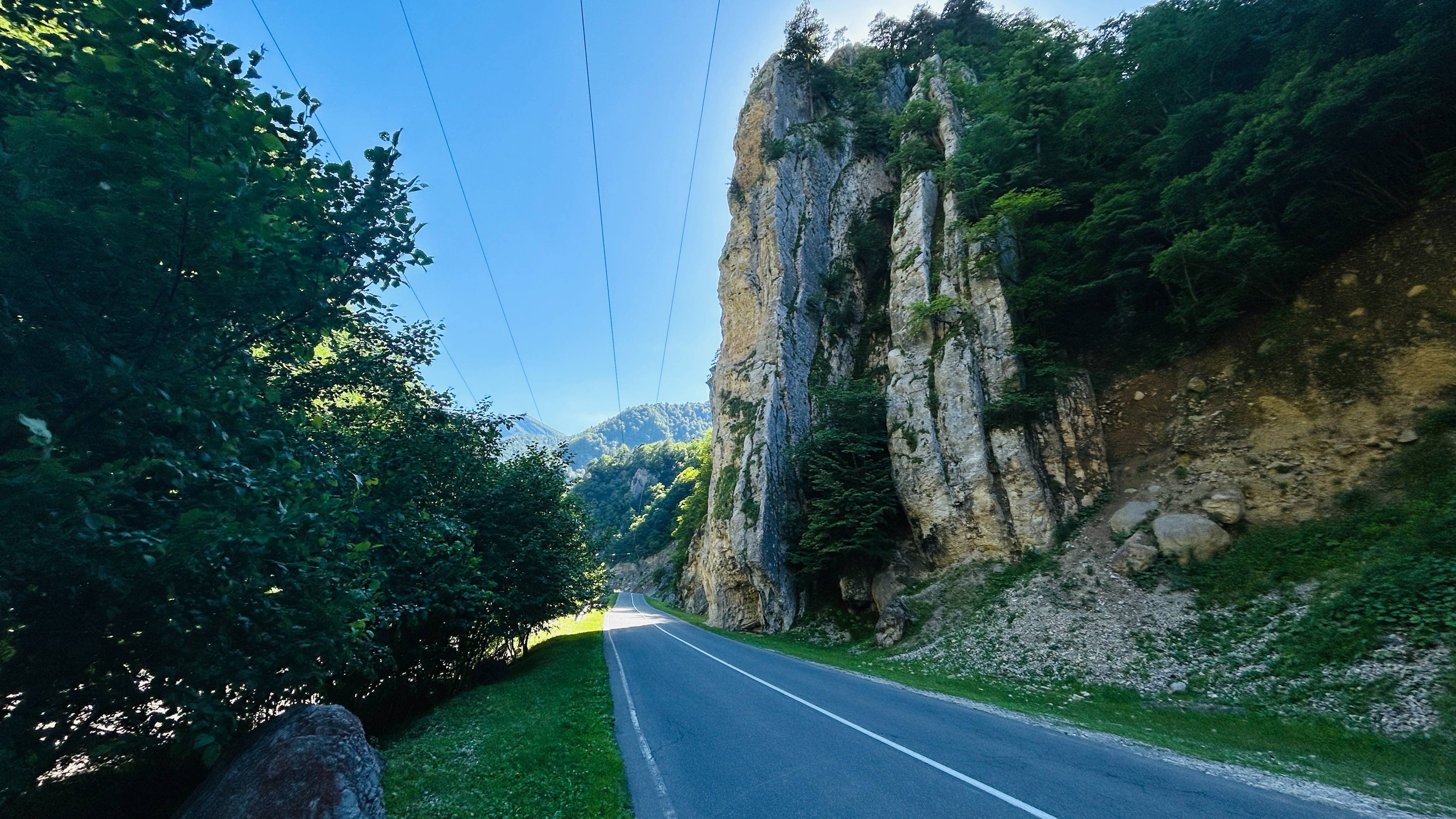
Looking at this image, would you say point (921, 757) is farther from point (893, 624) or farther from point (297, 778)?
point (893, 624)

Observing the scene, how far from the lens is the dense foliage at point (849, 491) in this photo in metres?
19.5

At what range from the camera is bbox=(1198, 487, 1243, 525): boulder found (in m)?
11.9

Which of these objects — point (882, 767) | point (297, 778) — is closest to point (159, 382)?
point (297, 778)

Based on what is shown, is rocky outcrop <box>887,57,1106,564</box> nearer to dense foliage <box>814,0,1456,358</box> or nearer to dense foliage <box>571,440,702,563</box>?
dense foliage <box>814,0,1456,358</box>

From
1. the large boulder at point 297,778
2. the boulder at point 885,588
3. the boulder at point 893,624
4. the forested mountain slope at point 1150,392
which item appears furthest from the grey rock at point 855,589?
the large boulder at point 297,778

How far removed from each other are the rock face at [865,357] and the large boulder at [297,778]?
17.2 m

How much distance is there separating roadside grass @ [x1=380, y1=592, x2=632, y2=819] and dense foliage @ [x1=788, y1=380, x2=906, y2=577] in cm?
1081

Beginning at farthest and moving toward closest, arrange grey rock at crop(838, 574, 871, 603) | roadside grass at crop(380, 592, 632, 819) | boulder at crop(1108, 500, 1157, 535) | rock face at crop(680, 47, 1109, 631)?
1. grey rock at crop(838, 574, 871, 603)
2. rock face at crop(680, 47, 1109, 631)
3. boulder at crop(1108, 500, 1157, 535)
4. roadside grass at crop(380, 592, 632, 819)

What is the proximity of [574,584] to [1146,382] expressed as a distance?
20157mm

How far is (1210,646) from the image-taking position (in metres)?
9.51

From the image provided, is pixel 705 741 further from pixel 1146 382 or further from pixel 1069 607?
pixel 1146 382

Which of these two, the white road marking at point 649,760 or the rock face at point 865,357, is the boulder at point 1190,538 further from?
the white road marking at point 649,760

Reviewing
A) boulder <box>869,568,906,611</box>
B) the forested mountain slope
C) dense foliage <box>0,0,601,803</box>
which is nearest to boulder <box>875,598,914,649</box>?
the forested mountain slope

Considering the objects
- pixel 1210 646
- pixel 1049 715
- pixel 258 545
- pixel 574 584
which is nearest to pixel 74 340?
pixel 258 545
